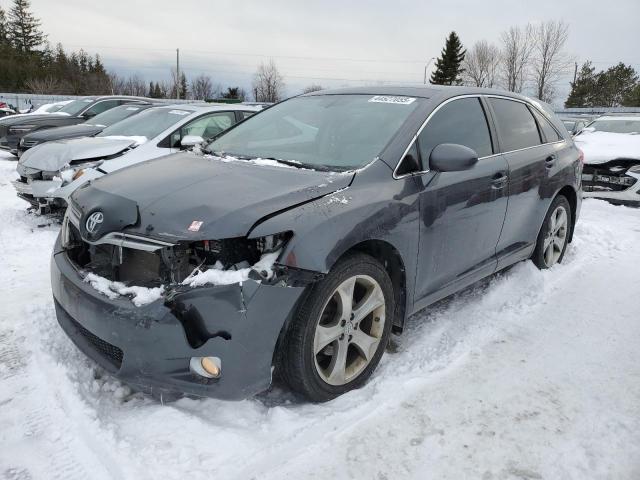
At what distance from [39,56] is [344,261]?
8089 cm

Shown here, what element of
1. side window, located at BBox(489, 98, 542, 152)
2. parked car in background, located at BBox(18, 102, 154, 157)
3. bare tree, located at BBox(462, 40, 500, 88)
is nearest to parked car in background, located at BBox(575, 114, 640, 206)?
side window, located at BBox(489, 98, 542, 152)

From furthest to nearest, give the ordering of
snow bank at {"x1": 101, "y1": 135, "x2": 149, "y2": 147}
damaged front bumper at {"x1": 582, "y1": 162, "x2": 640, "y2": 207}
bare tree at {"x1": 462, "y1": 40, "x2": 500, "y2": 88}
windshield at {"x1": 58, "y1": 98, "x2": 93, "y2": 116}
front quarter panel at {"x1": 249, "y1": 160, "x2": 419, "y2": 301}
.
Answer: bare tree at {"x1": 462, "y1": 40, "x2": 500, "y2": 88}
windshield at {"x1": 58, "y1": 98, "x2": 93, "y2": 116}
damaged front bumper at {"x1": 582, "y1": 162, "x2": 640, "y2": 207}
snow bank at {"x1": 101, "y1": 135, "x2": 149, "y2": 147}
front quarter panel at {"x1": 249, "y1": 160, "x2": 419, "y2": 301}

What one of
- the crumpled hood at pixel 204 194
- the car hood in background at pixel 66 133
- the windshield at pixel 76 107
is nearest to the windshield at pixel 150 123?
the car hood in background at pixel 66 133

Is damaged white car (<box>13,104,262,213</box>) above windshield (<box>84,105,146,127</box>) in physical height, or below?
below

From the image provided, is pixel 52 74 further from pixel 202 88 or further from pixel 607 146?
pixel 607 146

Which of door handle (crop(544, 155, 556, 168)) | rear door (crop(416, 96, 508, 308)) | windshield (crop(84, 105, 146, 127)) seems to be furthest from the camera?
windshield (crop(84, 105, 146, 127))

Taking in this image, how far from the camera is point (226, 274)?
2.24m

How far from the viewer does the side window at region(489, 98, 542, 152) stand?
13.1 ft

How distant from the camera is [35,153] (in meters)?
6.38

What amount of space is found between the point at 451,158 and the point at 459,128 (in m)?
0.66

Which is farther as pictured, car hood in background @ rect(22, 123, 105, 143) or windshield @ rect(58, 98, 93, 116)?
windshield @ rect(58, 98, 93, 116)

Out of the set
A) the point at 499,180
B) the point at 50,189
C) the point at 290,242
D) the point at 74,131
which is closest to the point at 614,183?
the point at 499,180

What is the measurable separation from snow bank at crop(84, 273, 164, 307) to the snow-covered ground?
0.59 metres

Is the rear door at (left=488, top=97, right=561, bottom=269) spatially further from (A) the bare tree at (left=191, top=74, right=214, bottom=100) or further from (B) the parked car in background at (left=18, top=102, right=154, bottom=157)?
(A) the bare tree at (left=191, top=74, right=214, bottom=100)
